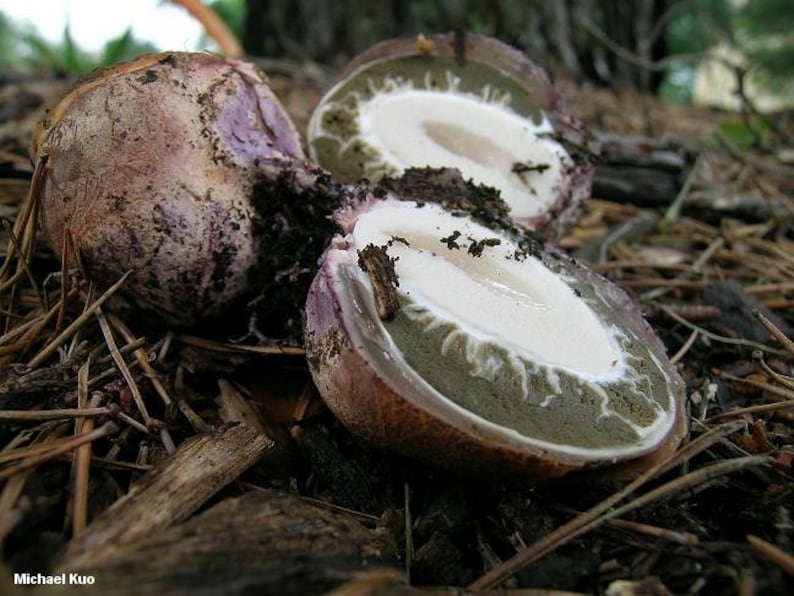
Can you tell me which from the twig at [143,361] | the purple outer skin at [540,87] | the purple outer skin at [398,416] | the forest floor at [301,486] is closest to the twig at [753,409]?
the forest floor at [301,486]

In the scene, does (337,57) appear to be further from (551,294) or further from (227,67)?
(551,294)

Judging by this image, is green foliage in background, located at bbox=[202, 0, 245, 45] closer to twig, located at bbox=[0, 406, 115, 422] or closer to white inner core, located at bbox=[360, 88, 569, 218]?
white inner core, located at bbox=[360, 88, 569, 218]

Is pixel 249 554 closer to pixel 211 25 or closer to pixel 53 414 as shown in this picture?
pixel 53 414

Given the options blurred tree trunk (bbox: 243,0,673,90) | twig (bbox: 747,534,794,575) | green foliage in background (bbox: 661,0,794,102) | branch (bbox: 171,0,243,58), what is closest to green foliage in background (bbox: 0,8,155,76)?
branch (bbox: 171,0,243,58)

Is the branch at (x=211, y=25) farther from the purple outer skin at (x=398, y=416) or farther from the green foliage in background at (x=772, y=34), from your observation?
the green foliage in background at (x=772, y=34)

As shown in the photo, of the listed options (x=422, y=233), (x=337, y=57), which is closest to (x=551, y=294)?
(x=422, y=233)

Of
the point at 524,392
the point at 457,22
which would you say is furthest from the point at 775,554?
the point at 457,22
